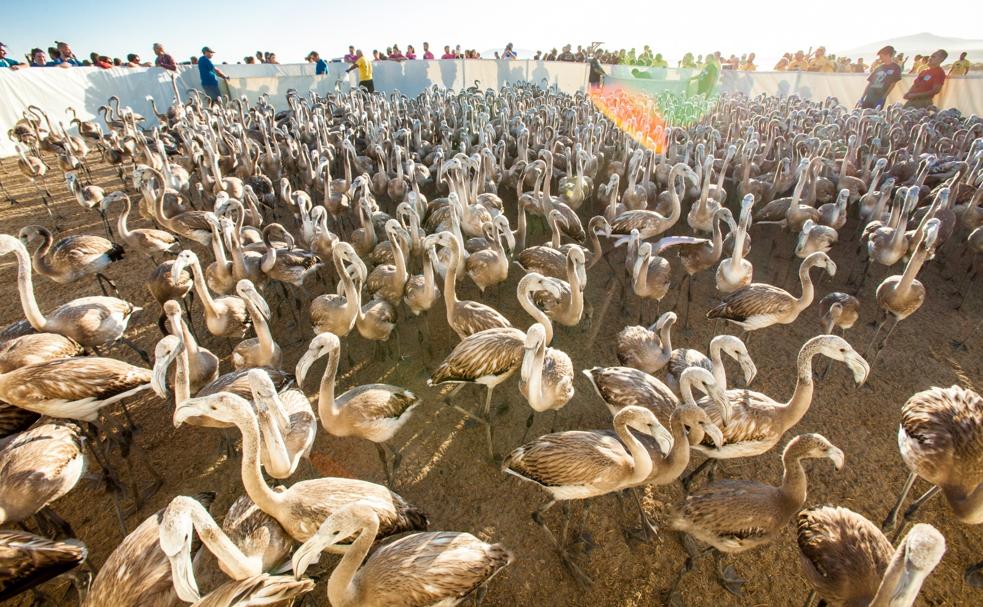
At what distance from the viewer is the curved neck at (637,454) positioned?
135 inches

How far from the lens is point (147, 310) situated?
281 inches

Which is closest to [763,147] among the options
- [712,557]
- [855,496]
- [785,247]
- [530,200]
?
[785,247]

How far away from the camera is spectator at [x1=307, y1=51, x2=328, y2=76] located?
22.8m

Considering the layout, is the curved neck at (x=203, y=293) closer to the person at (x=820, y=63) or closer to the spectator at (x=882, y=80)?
the spectator at (x=882, y=80)

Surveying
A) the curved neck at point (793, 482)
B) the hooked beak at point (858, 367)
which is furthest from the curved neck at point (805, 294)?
the curved neck at point (793, 482)

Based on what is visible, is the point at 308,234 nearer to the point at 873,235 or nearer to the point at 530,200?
the point at 530,200

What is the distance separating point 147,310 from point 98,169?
1269cm

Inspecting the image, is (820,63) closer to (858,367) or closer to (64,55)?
(858,367)

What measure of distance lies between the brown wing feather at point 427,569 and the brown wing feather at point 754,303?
13.7 ft

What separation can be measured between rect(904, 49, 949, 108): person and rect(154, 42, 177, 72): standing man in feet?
101

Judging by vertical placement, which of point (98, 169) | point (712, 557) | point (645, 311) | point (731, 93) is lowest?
point (712, 557)

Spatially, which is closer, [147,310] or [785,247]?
[147,310]

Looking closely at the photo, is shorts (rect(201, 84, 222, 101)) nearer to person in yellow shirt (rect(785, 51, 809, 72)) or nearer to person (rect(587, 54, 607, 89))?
person (rect(587, 54, 607, 89))

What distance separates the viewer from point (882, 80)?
1703 centimetres
